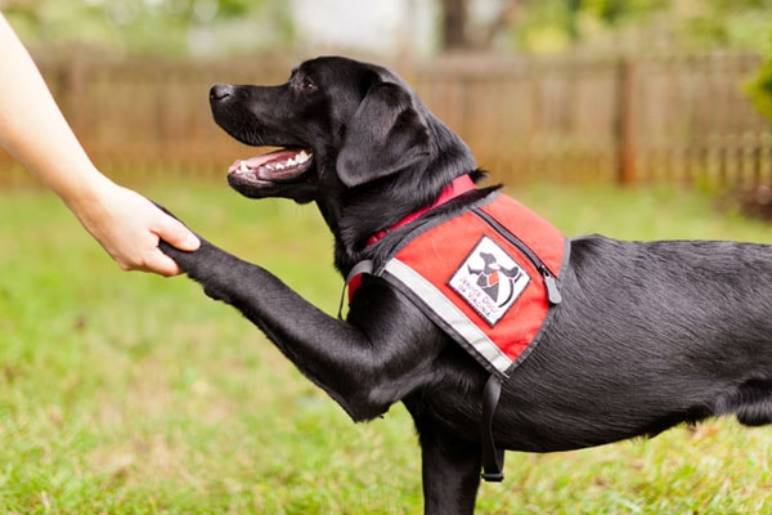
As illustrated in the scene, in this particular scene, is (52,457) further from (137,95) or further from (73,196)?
(137,95)

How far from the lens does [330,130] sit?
3193 mm

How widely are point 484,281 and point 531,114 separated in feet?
38.8

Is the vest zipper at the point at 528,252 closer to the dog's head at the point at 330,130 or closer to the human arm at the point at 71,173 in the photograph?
the dog's head at the point at 330,130

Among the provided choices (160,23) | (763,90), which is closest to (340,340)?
(763,90)

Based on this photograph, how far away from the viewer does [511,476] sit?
3.97 metres

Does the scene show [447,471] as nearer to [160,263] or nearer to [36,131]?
[160,263]

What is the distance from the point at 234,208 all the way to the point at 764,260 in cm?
994

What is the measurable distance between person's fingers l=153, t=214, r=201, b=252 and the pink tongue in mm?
431

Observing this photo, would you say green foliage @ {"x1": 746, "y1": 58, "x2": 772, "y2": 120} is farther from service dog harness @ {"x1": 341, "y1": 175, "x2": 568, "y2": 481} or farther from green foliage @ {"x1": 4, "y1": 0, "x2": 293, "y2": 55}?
green foliage @ {"x1": 4, "y1": 0, "x2": 293, "y2": 55}

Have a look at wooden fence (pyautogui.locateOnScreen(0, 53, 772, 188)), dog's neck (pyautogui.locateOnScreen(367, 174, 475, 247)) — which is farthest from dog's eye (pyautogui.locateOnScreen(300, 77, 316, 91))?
wooden fence (pyautogui.locateOnScreen(0, 53, 772, 188))

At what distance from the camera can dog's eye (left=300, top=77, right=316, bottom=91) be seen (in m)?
3.29

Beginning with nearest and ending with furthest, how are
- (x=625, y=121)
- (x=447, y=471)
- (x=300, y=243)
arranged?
(x=447, y=471) < (x=300, y=243) < (x=625, y=121)

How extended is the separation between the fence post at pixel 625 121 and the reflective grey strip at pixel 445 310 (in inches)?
443

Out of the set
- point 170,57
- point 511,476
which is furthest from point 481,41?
point 511,476
